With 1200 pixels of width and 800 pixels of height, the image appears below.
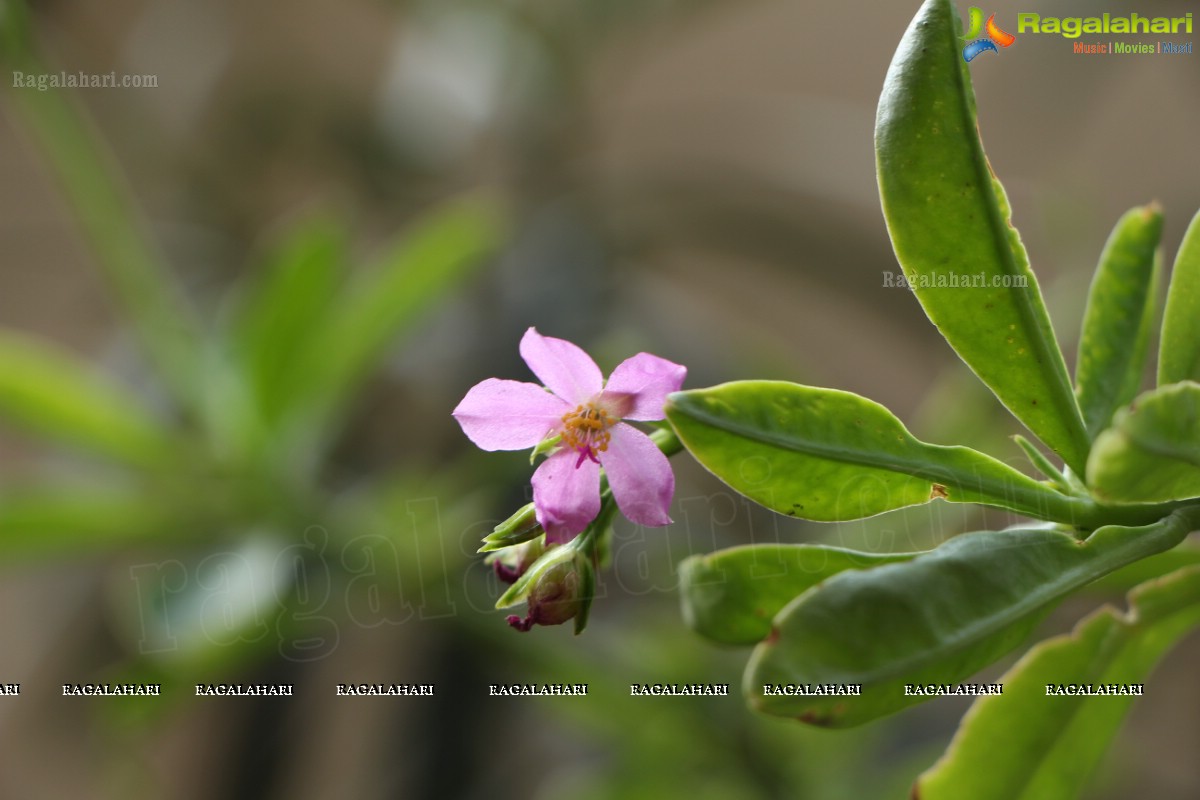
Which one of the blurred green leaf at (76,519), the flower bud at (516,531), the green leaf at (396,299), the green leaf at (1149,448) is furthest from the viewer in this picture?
the green leaf at (396,299)

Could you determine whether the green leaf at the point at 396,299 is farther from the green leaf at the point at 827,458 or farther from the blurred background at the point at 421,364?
the green leaf at the point at 827,458

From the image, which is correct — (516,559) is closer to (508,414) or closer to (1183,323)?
(508,414)

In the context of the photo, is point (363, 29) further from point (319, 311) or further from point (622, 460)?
point (622, 460)

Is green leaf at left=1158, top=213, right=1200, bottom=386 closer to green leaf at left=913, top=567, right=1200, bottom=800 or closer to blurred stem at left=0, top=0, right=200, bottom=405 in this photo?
green leaf at left=913, top=567, right=1200, bottom=800

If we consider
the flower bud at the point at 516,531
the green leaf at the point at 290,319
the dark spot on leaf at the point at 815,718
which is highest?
the green leaf at the point at 290,319

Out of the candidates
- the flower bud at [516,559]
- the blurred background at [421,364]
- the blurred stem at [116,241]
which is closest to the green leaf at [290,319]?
the blurred background at [421,364]

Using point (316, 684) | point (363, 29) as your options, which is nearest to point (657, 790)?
point (316, 684)

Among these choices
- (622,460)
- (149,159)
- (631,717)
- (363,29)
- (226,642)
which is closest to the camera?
(622,460)

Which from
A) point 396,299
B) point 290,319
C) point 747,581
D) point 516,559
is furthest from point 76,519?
point 747,581
